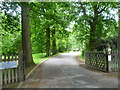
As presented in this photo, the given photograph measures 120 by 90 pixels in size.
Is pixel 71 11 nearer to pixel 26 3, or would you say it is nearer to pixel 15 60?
pixel 26 3

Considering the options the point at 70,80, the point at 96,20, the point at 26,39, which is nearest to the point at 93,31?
the point at 96,20

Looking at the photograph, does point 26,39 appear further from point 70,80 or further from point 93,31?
point 93,31

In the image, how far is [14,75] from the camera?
5.66 m

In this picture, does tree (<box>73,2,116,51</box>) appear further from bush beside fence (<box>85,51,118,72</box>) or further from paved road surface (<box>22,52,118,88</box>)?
paved road surface (<box>22,52,118,88</box>)

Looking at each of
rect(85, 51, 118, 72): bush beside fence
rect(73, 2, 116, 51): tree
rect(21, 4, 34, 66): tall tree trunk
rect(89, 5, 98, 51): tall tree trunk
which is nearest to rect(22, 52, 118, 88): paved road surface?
rect(85, 51, 118, 72): bush beside fence

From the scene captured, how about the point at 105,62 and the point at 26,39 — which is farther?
the point at 26,39

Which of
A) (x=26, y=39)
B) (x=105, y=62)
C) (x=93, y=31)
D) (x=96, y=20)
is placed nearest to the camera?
(x=105, y=62)

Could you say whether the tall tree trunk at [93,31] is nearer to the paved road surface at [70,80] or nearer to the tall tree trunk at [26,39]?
the paved road surface at [70,80]

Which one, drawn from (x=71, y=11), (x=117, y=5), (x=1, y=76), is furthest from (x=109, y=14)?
(x=1, y=76)

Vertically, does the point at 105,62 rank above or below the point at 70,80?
above

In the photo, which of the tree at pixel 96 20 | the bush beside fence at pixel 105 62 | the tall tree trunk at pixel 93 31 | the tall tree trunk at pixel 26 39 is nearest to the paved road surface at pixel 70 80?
the bush beside fence at pixel 105 62

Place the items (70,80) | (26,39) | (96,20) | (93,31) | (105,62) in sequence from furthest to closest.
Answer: (93,31)
(96,20)
(26,39)
(105,62)
(70,80)

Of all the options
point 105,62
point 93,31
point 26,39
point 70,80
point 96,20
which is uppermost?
point 96,20

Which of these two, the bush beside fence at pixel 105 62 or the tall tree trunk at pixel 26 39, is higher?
the tall tree trunk at pixel 26 39
